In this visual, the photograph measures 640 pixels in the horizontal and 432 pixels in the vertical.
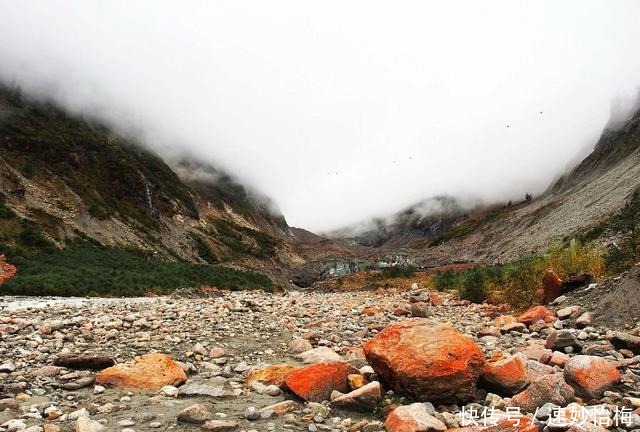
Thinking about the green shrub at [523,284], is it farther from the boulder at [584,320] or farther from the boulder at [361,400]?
the boulder at [361,400]

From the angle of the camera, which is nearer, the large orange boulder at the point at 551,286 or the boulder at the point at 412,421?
the boulder at the point at 412,421

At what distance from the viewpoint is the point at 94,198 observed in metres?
79.5

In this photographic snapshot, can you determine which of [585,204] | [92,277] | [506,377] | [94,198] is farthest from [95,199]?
[585,204]

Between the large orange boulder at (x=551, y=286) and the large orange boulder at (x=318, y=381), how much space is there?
10054mm

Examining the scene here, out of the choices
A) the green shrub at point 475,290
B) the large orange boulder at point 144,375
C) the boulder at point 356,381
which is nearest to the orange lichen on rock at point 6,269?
the large orange boulder at point 144,375

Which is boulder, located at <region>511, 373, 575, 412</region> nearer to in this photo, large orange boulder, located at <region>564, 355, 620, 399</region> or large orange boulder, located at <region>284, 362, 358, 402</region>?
large orange boulder, located at <region>564, 355, 620, 399</region>

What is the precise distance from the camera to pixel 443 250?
14950 centimetres

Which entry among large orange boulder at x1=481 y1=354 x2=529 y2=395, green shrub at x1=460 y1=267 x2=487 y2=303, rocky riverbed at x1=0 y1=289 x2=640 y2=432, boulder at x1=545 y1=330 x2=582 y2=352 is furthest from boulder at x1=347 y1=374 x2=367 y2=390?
green shrub at x1=460 y1=267 x2=487 y2=303

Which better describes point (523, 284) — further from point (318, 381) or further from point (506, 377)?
point (318, 381)

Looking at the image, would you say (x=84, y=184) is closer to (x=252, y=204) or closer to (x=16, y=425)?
(x=16, y=425)

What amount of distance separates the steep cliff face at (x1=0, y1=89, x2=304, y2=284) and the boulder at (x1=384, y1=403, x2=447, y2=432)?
1915 inches

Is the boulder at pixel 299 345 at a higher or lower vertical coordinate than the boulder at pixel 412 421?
higher

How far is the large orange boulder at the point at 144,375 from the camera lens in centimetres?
741

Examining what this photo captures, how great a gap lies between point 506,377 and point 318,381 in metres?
2.85
